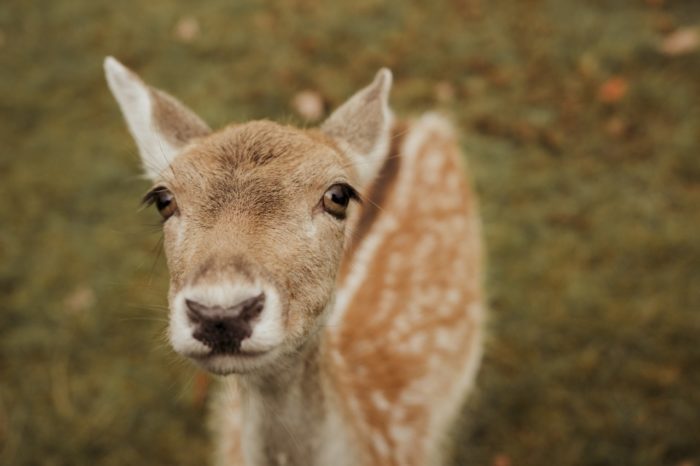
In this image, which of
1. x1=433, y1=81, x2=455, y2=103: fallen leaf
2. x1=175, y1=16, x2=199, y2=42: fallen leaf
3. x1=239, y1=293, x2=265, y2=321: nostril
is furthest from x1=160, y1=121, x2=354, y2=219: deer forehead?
x1=175, y1=16, x2=199, y2=42: fallen leaf

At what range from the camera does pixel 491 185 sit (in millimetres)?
4340

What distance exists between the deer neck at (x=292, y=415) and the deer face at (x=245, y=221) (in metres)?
0.21

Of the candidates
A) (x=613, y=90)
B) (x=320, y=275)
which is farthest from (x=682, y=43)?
(x=320, y=275)

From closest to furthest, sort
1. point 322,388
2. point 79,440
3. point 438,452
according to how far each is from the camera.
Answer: point 322,388, point 438,452, point 79,440

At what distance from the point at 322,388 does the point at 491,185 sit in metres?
2.79

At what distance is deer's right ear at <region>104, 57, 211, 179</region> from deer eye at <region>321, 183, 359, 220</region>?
0.65 metres

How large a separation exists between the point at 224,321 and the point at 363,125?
109 centimetres

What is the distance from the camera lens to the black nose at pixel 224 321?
142 centimetres

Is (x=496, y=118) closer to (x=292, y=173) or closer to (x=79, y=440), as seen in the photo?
(x=292, y=173)

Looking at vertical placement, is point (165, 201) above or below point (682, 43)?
above

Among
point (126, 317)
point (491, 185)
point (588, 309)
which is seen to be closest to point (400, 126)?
point (491, 185)

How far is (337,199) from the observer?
1.86m

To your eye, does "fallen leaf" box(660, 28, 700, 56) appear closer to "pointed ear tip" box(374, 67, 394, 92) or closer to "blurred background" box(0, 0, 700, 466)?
"blurred background" box(0, 0, 700, 466)

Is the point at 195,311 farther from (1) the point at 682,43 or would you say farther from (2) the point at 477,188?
(1) the point at 682,43
